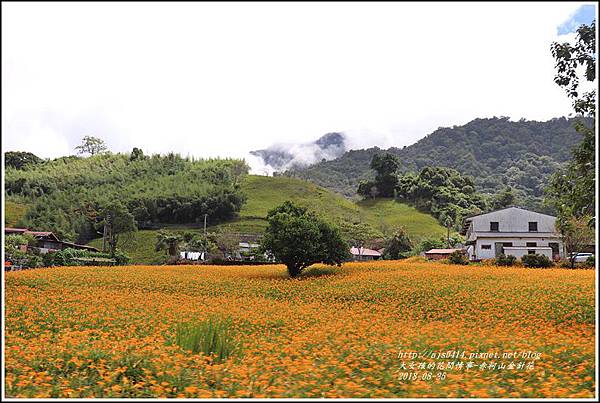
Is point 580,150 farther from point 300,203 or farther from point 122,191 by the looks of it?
point 122,191

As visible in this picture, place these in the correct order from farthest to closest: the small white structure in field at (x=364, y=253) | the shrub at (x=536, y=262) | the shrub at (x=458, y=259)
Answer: the small white structure in field at (x=364, y=253) < the shrub at (x=458, y=259) < the shrub at (x=536, y=262)

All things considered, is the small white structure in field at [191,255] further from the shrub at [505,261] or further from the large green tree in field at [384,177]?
the large green tree in field at [384,177]

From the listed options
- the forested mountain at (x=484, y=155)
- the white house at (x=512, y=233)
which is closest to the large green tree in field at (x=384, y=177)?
the forested mountain at (x=484, y=155)

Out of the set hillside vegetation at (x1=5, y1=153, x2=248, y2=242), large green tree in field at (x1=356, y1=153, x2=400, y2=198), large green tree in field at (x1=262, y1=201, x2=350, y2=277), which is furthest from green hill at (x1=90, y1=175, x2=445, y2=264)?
large green tree in field at (x1=262, y1=201, x2=350, y2=277)

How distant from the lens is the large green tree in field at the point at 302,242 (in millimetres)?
30109

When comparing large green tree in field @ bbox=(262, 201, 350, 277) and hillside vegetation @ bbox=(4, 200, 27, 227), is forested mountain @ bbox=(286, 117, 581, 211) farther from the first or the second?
large green tree in field @ bbox=(262, 201, 350, 277)

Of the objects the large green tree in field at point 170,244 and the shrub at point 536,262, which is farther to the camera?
the large green tree in field at point 170,244

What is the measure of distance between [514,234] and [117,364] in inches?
1841

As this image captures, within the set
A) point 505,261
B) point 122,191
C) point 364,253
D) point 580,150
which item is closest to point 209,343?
point 580,150

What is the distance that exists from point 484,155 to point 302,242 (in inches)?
5476

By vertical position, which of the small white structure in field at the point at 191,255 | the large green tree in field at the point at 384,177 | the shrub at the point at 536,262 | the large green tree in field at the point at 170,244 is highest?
the large green tree in field at the point at 384,177

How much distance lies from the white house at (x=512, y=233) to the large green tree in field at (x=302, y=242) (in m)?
22.0

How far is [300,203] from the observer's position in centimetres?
8619

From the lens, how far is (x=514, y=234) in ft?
160
